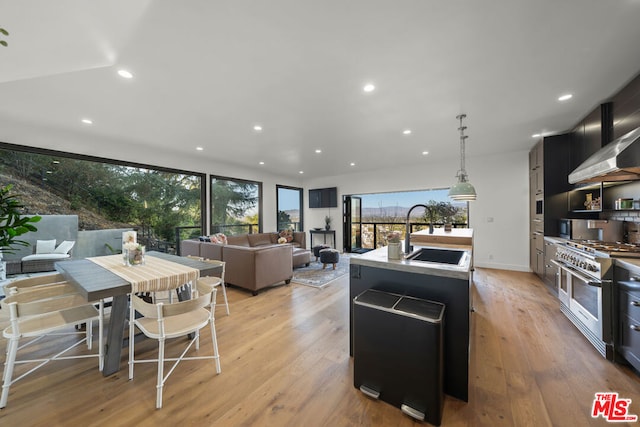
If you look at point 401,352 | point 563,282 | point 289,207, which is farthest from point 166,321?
point 289,207

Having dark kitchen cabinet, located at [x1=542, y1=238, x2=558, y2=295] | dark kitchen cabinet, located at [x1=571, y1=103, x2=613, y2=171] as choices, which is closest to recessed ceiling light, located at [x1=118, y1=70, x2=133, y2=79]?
dark kitchen cabinet, located at [x1=571, y1=103, x2=613, y2=171]

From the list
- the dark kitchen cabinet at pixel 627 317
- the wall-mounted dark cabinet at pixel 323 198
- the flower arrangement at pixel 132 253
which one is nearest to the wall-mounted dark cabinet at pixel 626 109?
the dark kitchen cabinet at pixel 627 317

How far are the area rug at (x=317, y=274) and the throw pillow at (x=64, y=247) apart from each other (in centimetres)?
377

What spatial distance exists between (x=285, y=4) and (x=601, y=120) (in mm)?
3796

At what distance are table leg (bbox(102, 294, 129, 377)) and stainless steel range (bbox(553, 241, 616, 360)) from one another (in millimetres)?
4047

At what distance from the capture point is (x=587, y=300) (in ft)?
7.57

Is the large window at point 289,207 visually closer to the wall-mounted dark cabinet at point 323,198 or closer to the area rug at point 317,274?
the wall-mounted dark cabinet at point 323,198

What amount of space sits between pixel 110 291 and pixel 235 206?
5012 mm

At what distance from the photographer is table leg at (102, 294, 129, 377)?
1.84 meters

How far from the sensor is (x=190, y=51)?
192 cm

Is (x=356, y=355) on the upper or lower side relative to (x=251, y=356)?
upper

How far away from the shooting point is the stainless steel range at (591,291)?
80.7 inches

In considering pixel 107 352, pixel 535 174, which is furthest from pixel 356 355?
pixel 535 174

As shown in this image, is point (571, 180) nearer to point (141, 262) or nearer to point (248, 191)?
point (141, 262)
